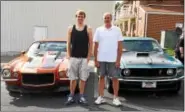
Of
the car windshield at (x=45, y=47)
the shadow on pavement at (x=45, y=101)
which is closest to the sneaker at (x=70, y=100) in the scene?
the shadow on pavement at (x=45, y=101)

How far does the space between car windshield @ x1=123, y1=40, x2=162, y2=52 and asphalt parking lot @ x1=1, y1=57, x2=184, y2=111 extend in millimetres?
1249

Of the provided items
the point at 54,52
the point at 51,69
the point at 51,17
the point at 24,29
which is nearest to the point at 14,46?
the point at 24,29

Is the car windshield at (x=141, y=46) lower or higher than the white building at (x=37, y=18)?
lower

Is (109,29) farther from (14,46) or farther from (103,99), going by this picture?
(14,46)

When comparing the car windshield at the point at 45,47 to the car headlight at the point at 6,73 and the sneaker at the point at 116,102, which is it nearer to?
the car headlight at the point at 6,73

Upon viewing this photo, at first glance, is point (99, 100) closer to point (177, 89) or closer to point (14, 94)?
point (177, 89)

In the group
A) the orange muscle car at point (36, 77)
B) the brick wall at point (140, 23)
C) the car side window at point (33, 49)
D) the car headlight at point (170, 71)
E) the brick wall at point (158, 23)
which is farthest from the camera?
the brick wall at point (140, 23)

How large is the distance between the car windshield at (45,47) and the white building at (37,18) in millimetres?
9676

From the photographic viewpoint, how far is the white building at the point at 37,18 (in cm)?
1794

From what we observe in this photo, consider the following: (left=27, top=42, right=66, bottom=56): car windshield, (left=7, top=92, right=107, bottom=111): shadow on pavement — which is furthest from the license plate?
(left=27, top=42, right=66, bottom=56): car windshield

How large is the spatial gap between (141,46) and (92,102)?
2.49m

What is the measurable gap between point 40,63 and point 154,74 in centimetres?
241

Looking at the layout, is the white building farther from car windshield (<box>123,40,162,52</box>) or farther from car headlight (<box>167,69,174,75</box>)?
car headlight (<box>167,69,174,75</box>)

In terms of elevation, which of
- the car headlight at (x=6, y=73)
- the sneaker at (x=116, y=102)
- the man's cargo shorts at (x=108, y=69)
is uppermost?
the man's cargo shorts at (x=108, y=69)
